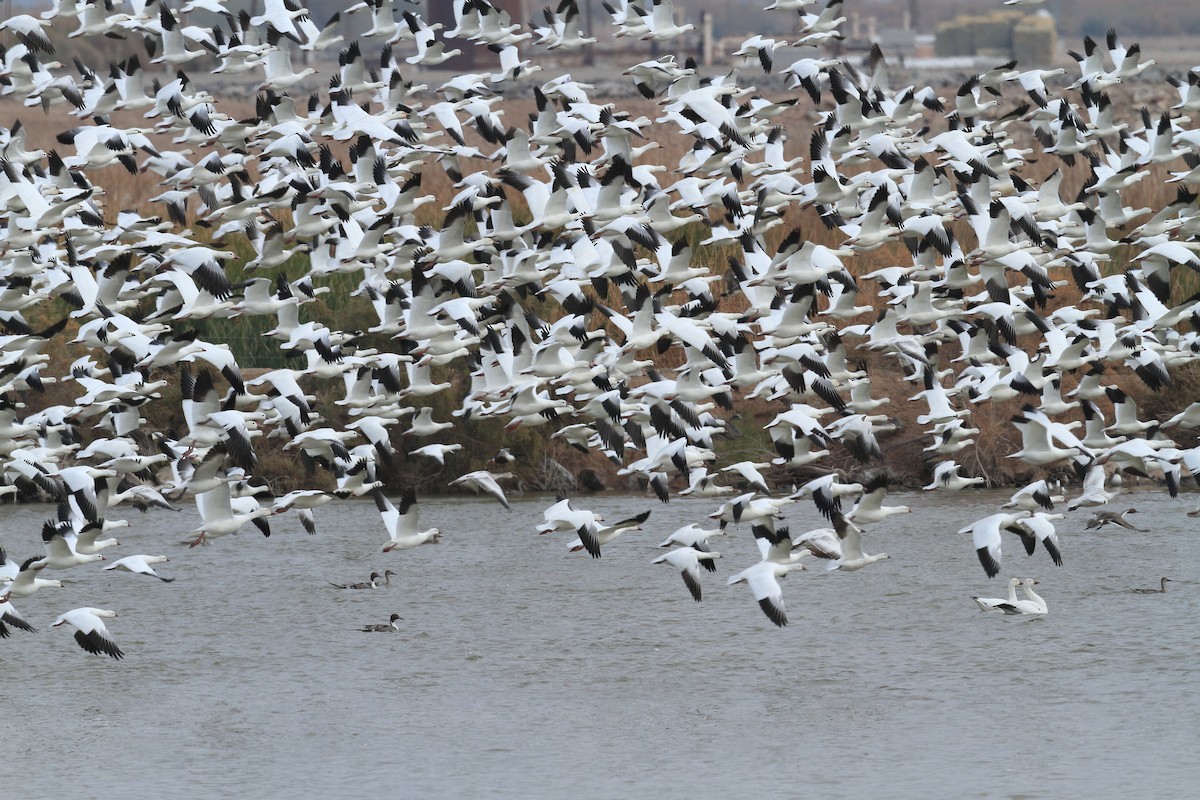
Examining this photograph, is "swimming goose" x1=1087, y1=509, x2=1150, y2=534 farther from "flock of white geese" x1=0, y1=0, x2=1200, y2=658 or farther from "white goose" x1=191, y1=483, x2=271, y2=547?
"white goose" x1=191, y1=483, x2=271, y2=547

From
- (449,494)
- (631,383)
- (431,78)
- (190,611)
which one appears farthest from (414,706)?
(431,78)

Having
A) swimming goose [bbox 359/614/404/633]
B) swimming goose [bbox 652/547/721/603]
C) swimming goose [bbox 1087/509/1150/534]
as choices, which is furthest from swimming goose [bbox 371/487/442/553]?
swimming goose [bbox 1087/509/1150/534]

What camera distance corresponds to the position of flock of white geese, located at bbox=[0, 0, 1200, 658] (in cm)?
1800

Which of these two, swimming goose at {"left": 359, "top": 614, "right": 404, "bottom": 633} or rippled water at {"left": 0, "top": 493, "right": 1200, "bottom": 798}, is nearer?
rippled water at {"left": 0, "top": 493, "right": 1200, "bottom": 798}

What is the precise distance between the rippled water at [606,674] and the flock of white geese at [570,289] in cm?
63

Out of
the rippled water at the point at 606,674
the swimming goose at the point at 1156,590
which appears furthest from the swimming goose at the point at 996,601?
the swimming goose at the point at 1156,590

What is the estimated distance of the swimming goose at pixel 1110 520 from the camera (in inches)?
784

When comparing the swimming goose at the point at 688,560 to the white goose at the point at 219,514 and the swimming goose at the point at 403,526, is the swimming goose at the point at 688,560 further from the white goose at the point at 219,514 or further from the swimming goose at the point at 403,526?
the white goose at the point at 219,514

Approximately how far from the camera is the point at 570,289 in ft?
61.4

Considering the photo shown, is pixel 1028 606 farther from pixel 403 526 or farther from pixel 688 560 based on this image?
pixel 403 526

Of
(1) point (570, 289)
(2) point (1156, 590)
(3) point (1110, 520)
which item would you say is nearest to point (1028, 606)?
(2) point (1156, 590)

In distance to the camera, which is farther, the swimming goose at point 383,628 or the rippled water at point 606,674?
the swimming goose at point 383,628

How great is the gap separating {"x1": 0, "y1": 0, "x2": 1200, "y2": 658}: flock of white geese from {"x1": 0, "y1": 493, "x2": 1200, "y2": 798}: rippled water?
2.06ft

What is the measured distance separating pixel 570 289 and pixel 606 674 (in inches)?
157
